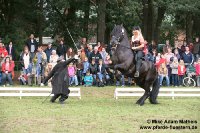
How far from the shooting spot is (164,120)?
14.4 metres

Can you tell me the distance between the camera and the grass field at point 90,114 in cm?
1291

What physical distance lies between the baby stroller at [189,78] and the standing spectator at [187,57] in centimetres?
27

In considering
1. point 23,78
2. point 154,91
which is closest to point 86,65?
point 23,78

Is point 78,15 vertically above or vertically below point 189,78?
above

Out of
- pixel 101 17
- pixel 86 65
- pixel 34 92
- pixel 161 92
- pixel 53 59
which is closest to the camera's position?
pixel 34 92

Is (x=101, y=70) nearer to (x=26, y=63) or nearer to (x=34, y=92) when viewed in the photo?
(x=26, y=63)

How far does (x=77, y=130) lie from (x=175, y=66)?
15353mm

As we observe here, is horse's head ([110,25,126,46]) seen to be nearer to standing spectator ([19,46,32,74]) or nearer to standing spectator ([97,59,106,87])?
standing spectator ([97,59,106,87])

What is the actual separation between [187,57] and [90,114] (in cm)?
1368

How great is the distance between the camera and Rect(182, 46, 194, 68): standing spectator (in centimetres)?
2802

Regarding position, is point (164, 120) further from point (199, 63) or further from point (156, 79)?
point (199, 63)

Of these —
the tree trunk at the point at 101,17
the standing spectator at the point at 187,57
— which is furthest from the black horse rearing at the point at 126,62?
the tree trunk at the point at 101,17

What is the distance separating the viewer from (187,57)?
28094 mm

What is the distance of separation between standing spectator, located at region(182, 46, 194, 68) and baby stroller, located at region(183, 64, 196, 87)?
273 mm
